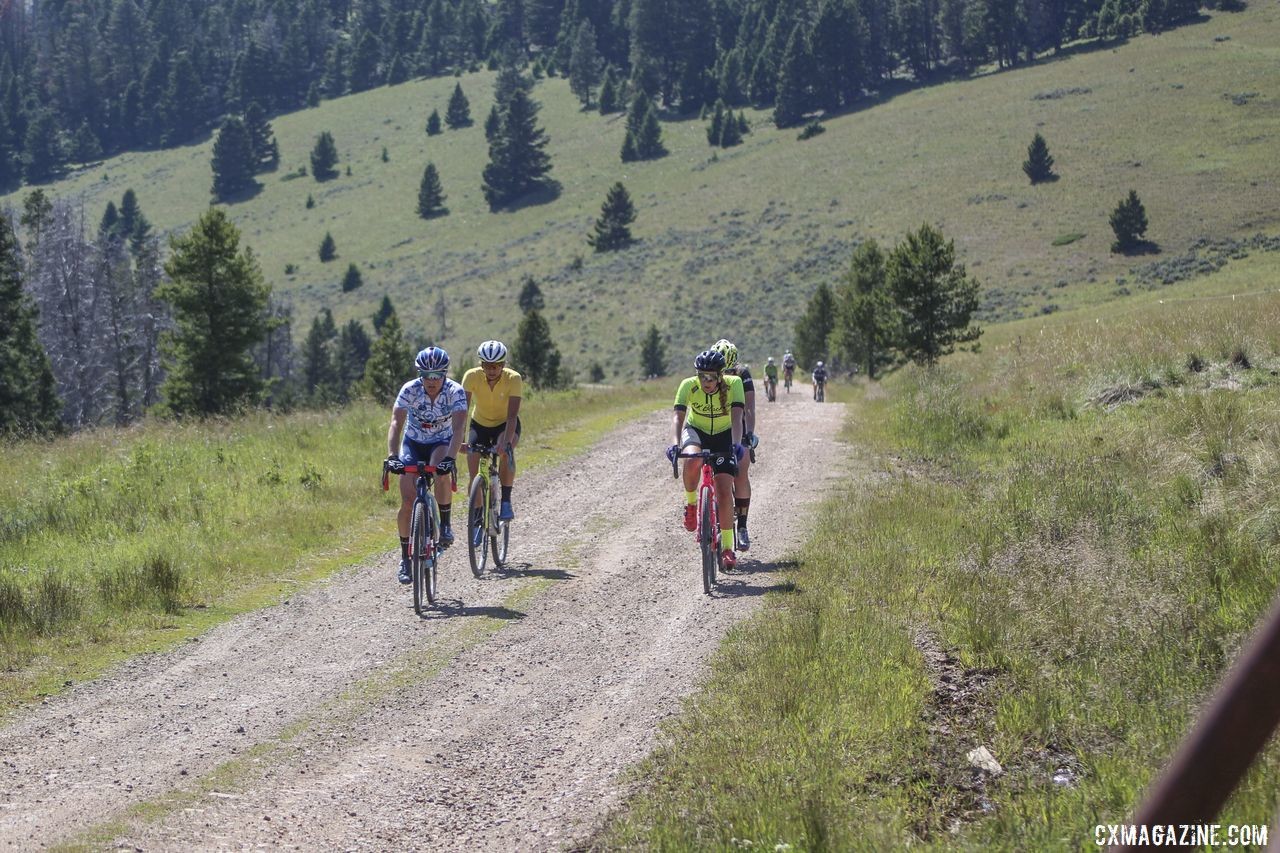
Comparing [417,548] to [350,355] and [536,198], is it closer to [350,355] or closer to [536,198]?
[350,355]

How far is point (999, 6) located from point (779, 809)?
158375 mm

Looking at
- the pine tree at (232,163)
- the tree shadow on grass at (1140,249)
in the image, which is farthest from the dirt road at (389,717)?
the pine tree at (232,163)

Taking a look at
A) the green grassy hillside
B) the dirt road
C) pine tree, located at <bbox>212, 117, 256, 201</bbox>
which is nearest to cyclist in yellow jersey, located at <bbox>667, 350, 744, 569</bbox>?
the dirt road

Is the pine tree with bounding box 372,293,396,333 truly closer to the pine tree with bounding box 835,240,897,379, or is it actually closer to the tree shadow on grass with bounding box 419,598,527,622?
the pine tree with bounding box 835,240,897,379

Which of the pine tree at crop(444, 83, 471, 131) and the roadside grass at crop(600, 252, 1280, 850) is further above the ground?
the pine tree at crop(444, 83, 471, 131)

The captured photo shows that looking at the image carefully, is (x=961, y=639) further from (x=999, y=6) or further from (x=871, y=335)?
(x=999, y=6)

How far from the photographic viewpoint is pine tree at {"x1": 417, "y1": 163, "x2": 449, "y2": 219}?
143 meters

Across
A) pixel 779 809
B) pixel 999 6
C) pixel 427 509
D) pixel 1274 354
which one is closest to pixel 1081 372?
pixel 1274 354

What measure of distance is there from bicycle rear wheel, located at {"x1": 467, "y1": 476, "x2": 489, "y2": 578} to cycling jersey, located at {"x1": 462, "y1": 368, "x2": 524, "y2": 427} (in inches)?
30.9

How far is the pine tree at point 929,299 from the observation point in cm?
4250

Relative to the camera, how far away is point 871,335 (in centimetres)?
5688

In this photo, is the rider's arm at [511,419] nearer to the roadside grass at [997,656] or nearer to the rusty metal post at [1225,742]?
the roadside grass at [997,656]

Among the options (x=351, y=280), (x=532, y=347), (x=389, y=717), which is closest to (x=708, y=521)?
(x=389, y=717)

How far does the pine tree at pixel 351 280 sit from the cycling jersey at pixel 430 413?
11332 centimetres
